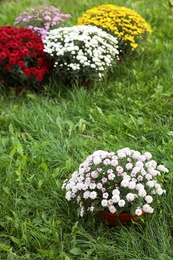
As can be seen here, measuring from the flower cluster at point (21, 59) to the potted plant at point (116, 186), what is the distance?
1.94m

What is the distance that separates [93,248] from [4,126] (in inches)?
72.0

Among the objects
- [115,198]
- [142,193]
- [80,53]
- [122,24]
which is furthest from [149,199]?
[122,24]

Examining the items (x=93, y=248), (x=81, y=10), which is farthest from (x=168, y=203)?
(x=81, y=10)

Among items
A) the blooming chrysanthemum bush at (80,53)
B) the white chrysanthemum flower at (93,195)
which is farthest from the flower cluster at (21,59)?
the white chrysanthemum flower at (93,195)

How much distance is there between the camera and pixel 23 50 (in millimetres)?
4570

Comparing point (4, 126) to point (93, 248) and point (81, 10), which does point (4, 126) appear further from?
point (81, 10)

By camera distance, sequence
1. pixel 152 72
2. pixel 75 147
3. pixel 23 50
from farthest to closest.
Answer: pixel 152 72
pixel 23 50
pixel 75 147

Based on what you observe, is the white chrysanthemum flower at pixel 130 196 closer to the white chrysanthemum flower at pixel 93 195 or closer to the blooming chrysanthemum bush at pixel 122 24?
the white chrysanthemum flower at pixel 93 195

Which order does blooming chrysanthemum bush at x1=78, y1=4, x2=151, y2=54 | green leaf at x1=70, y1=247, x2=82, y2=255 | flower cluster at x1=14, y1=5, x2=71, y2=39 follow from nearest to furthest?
green leaf at x1=70, y1=247, x2=82, y2=255 < blooming chrysanthemum bush at x1=78, y1=4, x2=151, y2=54 < flower cluster at x1=14, y1=5, x2=71, y2=39

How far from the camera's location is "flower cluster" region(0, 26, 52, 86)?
451 centimetres

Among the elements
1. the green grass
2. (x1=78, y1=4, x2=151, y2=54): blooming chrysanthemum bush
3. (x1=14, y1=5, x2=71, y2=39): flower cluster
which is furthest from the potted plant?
(x1=14, y1=5, x2=71, y2=39): flower cluster

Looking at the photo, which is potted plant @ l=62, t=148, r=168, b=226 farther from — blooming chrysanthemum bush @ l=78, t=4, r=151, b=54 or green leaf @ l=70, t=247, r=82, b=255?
blooming chrysanthemum bush @ l=78, t=4, r=151, b=54

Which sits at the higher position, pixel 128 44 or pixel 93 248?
pixel 128 44

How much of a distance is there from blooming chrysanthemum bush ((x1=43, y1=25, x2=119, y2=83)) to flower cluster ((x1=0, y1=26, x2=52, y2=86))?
0.12 metres
